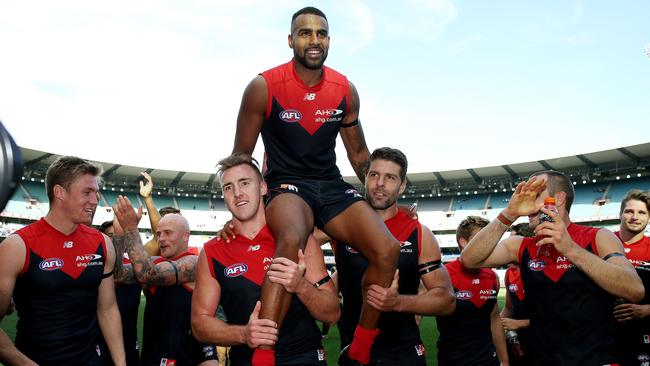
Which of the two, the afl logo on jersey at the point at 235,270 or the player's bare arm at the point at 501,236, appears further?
the player's bare arm at the point at 501,236

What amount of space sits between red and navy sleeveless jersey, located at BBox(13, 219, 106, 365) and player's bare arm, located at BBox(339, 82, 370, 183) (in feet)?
8.50

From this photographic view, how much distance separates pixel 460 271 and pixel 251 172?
3697mm

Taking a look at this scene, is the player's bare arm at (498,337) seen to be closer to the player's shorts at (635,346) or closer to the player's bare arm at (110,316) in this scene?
the player's shorts at (635,346)

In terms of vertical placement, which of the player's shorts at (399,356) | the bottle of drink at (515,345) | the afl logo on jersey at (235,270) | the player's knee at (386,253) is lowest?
the bottle of drink at (515,345)

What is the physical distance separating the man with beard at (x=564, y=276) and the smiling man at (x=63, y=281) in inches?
136

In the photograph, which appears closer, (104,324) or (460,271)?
(104,324)

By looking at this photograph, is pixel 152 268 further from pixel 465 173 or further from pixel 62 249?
pixel 465 173

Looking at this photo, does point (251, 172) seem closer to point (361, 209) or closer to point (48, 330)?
point (361, 209)

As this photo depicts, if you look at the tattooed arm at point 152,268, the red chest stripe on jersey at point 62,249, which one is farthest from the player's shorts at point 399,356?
the red chest stripe on jersey at point 62,249

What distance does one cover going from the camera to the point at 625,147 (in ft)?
137

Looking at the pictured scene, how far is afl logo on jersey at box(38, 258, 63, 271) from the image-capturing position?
4.78 m

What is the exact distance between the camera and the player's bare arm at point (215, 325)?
342 centimetres

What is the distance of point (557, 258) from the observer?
466cm

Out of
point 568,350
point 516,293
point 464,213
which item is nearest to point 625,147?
point 464,213
